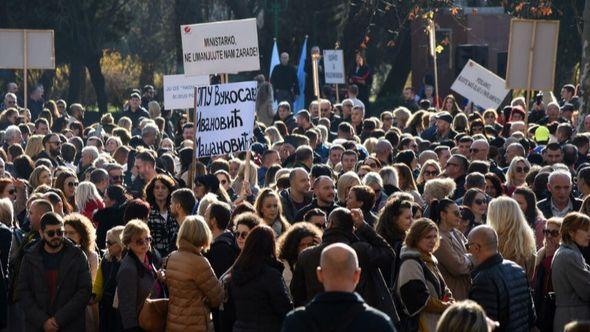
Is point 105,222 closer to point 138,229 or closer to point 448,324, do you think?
point 138,229

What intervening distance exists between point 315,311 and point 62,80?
46353 mm

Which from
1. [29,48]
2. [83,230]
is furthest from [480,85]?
[83,230]

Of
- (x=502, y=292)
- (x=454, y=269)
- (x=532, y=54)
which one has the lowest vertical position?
(x=454, y=269)

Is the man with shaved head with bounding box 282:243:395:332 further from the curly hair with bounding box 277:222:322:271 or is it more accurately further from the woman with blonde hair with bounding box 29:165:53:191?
the woman with blonde hair with bounding box 29:165:53:191

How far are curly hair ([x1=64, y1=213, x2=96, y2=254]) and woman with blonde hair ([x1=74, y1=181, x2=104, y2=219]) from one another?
2.37 meters

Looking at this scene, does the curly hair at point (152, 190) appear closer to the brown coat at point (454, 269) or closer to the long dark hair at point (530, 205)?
the long dark hair at point (530, 205)

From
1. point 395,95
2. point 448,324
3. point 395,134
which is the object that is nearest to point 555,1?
point 395,95

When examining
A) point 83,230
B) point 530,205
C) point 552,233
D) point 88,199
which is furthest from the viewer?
point 88,199

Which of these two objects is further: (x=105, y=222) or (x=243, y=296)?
(x=105, y=222)

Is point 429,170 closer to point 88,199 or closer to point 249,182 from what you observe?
point 249,182

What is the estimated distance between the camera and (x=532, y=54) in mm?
19766

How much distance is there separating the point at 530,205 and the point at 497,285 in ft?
10.5

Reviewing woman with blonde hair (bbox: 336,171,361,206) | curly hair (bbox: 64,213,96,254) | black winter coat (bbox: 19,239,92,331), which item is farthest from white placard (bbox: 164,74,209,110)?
black winter coat (bbox: 19,239,92,331)

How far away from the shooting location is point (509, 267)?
9781 millimetres
